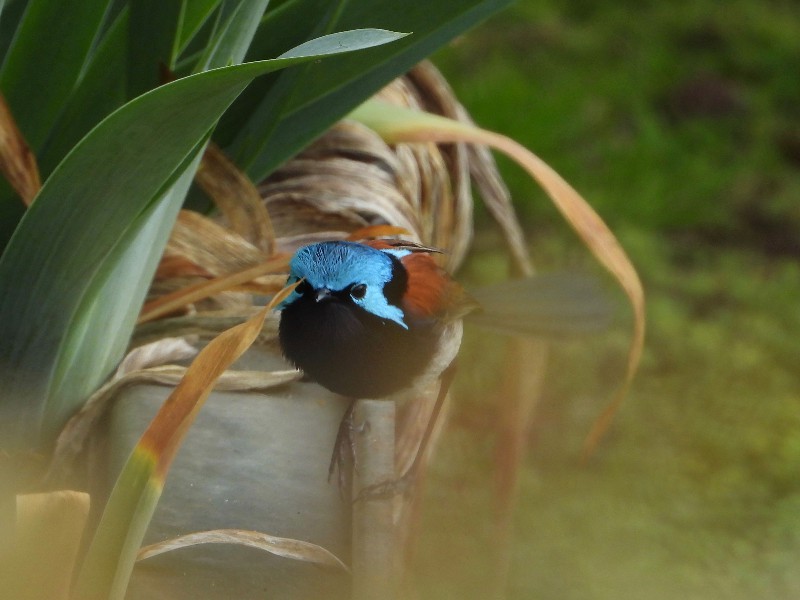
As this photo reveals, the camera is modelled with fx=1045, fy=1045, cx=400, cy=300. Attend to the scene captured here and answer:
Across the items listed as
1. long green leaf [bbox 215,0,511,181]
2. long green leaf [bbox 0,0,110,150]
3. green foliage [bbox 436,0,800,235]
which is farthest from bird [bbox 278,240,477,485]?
green foliage [bbox 436,0,800,235]

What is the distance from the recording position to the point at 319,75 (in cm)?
85

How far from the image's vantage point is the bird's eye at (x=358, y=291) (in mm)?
832

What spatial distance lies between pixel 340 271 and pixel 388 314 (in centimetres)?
9

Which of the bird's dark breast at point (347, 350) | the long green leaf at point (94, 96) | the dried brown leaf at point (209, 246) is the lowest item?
the bird's dark breast at point (347, 350)

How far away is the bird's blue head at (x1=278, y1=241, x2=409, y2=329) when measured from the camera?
81cm

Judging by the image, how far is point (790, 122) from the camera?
2955 millimetres

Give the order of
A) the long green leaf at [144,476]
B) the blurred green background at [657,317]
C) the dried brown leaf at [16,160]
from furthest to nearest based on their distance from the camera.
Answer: the blurred green background at [657,317] → the dried brown leaf at [16,160] → the long green leaf at [144,476]

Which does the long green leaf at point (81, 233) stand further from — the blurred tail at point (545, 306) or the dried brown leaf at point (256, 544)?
the blurred tail at point (545, 306)

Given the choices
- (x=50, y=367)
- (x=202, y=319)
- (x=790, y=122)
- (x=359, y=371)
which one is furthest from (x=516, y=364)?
(x=790, y=122)

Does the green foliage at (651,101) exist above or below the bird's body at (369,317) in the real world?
above

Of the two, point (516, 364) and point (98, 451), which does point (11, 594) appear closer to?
point (98, 451)

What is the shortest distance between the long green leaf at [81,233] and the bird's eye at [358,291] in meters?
0.16

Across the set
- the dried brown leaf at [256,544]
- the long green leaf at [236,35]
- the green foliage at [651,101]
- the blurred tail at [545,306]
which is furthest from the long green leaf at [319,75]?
the green foliage at [651,101]

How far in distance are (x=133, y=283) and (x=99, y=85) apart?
165mm
